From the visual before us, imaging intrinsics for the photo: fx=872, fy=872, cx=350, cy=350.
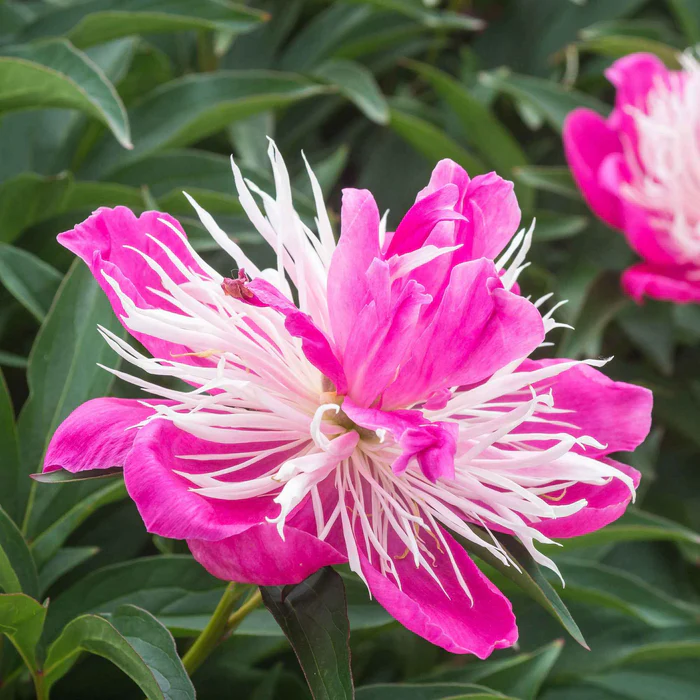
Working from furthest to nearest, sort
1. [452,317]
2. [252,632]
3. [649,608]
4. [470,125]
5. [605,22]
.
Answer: [605,22], [470,125], [649,608], [252,632], [452,317]

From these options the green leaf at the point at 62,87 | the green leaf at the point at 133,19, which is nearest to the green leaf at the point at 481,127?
the green leaf at the point at 133,19

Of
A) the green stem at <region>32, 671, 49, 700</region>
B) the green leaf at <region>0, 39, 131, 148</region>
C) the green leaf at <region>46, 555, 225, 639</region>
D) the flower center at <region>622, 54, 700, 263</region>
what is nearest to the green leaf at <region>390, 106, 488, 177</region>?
the flower center at <region>622, 54, 700, 263</region>

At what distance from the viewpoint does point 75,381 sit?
0.63 meters

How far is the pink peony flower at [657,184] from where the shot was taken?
2.89 ft

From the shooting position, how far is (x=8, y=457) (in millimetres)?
643

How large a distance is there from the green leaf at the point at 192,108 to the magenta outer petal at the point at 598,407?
0.47 m

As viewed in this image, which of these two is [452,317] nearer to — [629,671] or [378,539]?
[378,539]

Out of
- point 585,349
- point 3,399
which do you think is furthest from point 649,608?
point 3,399

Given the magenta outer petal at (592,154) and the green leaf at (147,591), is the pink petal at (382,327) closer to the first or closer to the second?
the green leaf at (147,591)

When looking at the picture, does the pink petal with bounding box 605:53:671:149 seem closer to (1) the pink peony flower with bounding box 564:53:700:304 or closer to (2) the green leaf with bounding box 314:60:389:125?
(1) the pink peony flower with bounding box 564:53:700:304

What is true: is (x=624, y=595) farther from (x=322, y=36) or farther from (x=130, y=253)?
(x=322, y=36)

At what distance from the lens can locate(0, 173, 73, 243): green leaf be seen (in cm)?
78

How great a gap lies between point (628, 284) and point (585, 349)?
0.28ft

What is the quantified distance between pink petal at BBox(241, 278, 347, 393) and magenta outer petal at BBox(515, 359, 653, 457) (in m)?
0.14
